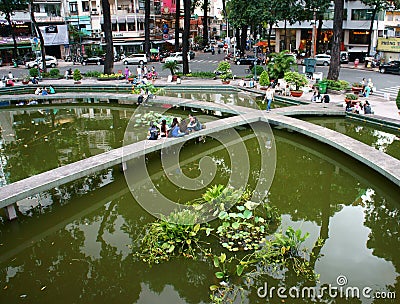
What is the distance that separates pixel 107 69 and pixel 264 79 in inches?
597

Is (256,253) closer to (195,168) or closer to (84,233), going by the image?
(84,233)

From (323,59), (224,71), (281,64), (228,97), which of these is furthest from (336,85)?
(323,59)

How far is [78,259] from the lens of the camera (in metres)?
9.21

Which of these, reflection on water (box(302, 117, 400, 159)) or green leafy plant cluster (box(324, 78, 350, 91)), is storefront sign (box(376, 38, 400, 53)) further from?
reflection on water (box(302, 117, 400, 159))

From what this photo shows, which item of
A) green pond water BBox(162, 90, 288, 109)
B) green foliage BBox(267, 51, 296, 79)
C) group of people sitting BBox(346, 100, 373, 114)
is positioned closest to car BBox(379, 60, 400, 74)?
green foliage BBox(267, 51, 296, 79)

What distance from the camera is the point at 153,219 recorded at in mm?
10938

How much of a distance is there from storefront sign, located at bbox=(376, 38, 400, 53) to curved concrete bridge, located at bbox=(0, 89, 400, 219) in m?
21.0

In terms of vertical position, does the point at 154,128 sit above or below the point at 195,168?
above

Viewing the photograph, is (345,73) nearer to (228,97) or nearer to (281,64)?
(281,64)

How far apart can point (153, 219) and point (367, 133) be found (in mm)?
11844

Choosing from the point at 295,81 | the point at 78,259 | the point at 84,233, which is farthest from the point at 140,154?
the point at 295,81

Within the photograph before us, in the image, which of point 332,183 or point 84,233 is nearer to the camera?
point 84,233

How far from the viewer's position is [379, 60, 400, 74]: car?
1387 inches

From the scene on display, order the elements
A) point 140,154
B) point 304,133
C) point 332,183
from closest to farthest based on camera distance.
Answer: point 332,183 < point 140,154 < point 304,133
